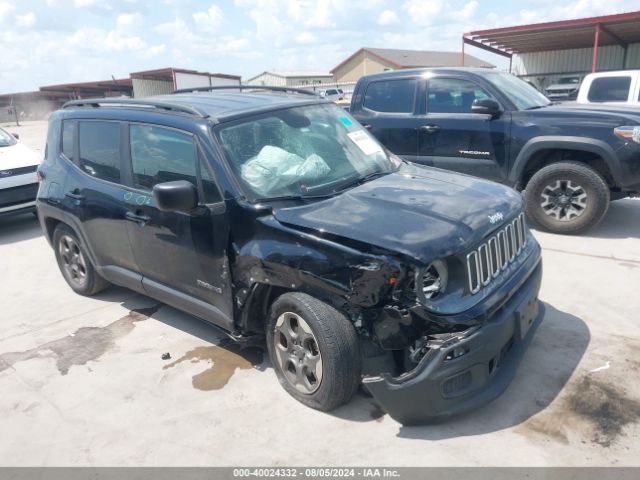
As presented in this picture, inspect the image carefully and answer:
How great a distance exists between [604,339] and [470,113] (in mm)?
3734

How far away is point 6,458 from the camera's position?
312 cm

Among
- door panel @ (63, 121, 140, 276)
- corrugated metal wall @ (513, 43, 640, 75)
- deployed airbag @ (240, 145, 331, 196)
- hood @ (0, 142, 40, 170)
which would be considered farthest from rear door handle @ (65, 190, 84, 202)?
corrugated metal wall @ (513, 43, 640, 75)

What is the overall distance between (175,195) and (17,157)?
6.45m

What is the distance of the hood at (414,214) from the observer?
9.45 ft

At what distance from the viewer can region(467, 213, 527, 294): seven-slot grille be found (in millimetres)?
2994

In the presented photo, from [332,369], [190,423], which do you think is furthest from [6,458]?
[332,369]

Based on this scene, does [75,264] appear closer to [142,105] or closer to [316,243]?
[142,105]

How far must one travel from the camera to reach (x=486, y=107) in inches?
256

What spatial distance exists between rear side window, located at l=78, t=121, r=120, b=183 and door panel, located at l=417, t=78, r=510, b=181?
4.14 meters

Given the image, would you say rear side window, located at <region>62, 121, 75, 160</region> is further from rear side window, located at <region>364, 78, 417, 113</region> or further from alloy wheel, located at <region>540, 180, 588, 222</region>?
alloy wheel, located at <region>540, 180, 588, 222</region>

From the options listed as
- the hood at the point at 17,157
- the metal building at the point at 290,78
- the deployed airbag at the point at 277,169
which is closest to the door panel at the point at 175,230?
the deployed airbag at the point at 277,169

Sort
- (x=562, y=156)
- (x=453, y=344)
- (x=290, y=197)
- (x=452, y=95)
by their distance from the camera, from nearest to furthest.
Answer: (x=453, y=344), (x=290, y=197), (x=562, y=156), (x=452, y=95)

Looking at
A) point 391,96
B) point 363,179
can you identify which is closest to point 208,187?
point 363,179

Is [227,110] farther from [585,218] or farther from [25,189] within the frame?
[25,189]
